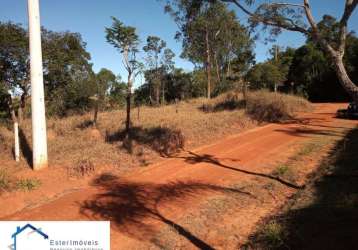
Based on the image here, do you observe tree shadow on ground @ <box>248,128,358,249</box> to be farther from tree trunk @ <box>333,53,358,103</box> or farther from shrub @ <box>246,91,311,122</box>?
shrub @ <box>246,91,311,122</box>

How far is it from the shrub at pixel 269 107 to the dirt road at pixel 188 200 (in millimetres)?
6872

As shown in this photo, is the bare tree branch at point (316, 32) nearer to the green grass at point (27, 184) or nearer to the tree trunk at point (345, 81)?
the tree trunk at point (345, 81)

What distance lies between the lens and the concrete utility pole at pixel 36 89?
843 cm

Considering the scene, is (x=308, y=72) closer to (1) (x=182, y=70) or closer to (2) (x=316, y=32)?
(1) (x=182, y=70)

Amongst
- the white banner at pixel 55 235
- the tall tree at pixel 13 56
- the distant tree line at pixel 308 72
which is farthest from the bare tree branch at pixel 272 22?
the distant tree line at pixel 308 72

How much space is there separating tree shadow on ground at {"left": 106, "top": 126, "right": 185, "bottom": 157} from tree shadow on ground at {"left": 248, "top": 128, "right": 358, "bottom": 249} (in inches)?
197

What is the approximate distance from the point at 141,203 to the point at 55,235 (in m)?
4.10

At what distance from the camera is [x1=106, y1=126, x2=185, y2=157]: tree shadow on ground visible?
36.6 feet

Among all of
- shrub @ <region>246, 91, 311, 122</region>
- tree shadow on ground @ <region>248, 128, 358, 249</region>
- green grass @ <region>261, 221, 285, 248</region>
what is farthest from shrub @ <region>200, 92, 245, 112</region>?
green grass @ <region>261, 221, 285, 248</region>

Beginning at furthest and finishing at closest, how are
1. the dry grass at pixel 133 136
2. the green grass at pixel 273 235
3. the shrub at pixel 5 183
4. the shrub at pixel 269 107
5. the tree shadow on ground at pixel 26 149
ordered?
the shrub at pixel 269 107
the dry grass at pixel 133 136
the tree shadow on ground at pixel 26 149
the shrub at pixel 5 183
the green grass at pixel 273 235

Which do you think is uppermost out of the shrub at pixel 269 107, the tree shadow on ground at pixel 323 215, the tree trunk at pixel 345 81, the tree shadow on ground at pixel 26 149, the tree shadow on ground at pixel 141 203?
the tree trunk at pixel 345 81

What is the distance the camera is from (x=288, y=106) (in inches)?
787

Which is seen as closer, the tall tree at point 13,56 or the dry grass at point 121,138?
the dry grass at point 121,138

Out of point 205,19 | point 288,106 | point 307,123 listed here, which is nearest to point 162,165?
point 307,123
